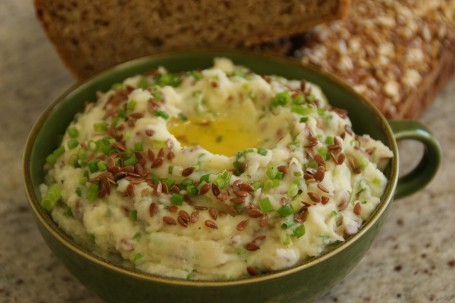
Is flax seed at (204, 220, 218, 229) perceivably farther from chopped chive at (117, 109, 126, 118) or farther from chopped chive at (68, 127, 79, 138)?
chopped chive at (68, 127, 79, 138)

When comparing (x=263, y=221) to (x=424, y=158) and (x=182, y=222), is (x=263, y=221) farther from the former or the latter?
(x=424, y=158)

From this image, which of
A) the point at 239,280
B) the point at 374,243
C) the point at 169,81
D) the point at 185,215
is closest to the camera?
the point at 239,280

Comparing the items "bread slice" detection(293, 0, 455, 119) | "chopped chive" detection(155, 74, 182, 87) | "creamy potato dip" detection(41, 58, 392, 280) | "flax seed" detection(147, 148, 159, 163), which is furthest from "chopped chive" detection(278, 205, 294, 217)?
"bread slice" detection(293, 0, 455, 119)

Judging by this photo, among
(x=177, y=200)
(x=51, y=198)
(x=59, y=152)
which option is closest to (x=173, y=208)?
(x=177, y=200)

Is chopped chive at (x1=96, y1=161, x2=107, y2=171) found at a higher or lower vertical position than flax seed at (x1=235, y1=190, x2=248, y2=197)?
lower

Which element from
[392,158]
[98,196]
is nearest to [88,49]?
[98,196]
